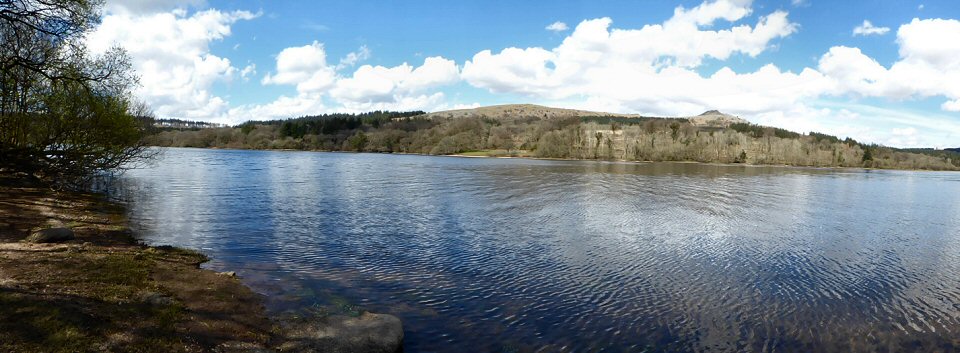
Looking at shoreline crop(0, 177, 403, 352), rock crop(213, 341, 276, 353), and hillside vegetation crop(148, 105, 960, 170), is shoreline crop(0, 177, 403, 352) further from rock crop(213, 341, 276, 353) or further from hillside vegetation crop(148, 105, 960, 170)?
hillside vegetation crop(148, 105, 960, 170)

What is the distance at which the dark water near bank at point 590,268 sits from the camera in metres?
11.9

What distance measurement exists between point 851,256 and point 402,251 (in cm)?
1991

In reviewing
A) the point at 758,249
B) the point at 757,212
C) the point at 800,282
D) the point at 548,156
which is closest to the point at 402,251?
the point at 800,282

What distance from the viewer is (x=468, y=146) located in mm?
191500

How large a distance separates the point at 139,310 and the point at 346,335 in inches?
165

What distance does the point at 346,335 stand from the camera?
9.98 m

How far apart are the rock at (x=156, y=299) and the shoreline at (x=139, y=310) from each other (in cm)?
2

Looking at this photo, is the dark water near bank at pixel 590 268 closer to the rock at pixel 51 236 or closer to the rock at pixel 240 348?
the rock at pixel 240 348

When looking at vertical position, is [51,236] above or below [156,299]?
above

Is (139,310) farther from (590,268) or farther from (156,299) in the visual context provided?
(590,268)

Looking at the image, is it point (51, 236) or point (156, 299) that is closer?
point (156, 299)

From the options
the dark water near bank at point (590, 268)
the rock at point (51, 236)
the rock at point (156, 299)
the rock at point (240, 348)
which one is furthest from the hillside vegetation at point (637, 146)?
the rock at point (240, 348)

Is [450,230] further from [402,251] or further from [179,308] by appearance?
[179,308]

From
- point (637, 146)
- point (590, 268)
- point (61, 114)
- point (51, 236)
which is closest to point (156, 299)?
point (51, 236)
